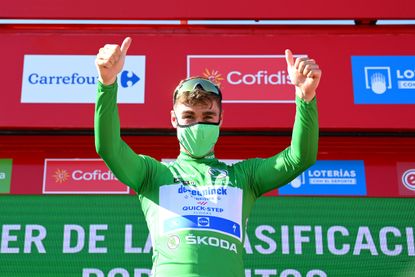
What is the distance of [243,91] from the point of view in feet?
12.7

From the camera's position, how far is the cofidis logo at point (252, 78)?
387 centimetres

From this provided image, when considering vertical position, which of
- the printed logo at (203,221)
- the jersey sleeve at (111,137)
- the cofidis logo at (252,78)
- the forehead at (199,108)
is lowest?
the printed logo at (203,221)

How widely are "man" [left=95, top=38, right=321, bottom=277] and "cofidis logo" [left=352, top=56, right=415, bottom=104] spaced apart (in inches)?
78.8

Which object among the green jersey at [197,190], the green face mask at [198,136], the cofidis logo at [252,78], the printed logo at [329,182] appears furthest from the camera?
the cofidis logo at [252,78]

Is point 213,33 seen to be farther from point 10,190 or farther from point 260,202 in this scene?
point 10,190

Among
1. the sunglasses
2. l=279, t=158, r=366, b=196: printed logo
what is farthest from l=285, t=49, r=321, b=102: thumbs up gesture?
l=279, t=158, r=366, b=196: printed logo

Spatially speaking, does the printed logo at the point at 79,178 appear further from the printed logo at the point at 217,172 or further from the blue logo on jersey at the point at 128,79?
the printed logo at the point at 217,172

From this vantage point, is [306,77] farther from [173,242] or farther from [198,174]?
[173,242]

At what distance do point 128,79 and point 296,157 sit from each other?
2.12m

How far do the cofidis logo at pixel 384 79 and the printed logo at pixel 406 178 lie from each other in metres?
0.35

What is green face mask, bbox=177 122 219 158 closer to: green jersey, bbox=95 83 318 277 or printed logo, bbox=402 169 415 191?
green jersey, bbox=95 83 318 277

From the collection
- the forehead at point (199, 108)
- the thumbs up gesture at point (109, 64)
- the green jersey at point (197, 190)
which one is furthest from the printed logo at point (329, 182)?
the thumbs up gesture at point (109, 64)

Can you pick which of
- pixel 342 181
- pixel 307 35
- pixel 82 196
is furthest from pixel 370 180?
pixel 82 196

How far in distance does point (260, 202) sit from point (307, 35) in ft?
3.33
